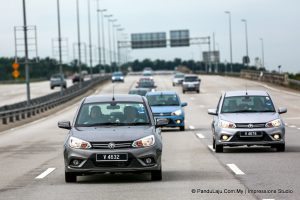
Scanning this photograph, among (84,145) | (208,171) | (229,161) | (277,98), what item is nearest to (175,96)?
(229,161)

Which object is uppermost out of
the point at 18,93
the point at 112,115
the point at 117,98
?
the point at 117,98

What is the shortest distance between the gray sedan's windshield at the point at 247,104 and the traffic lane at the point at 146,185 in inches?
124

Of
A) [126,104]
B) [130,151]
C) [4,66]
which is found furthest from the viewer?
[4,66]

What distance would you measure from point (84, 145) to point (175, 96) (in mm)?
19524

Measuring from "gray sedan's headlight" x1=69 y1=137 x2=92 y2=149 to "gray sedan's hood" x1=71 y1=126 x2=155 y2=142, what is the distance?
6 centimetres

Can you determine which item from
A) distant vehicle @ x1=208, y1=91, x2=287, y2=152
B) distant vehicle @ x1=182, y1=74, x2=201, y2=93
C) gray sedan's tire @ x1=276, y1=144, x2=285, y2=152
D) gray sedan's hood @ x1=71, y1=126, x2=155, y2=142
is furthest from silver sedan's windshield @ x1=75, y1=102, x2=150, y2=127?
distant vehicle @ x1=182, y1=74, x2=201, y2=93

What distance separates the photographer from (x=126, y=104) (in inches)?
590

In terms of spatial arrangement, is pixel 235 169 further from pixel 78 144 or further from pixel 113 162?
pixel 78 144

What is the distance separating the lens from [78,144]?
13.6 metres

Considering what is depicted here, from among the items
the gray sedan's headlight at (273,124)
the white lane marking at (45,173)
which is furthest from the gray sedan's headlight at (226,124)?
the white lane marking at (45,173)

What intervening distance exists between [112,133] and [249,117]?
22.8ft

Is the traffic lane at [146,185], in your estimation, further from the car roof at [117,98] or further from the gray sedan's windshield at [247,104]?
the gray sedan's windshield at [247,104]

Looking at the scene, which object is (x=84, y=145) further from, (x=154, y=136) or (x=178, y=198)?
(x=178, y=198)

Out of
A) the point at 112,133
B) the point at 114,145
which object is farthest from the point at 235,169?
the point at 114,145
